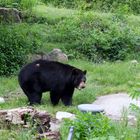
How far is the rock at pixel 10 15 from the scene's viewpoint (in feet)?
54.2

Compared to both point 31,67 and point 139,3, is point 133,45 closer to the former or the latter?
point 31,67

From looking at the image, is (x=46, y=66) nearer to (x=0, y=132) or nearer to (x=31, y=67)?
(x=31, y=67)

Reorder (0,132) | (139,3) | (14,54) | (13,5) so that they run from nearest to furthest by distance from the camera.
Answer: (0,132), (14,54), (13,5), (139,3)

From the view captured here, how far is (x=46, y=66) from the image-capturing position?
403 inches

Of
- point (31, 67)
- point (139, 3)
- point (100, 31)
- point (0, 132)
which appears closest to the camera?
point (0, 132)

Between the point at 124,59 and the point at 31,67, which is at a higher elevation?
the point at 31,67

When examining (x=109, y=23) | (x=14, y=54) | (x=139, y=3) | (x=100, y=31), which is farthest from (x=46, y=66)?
(x=139, y=3)

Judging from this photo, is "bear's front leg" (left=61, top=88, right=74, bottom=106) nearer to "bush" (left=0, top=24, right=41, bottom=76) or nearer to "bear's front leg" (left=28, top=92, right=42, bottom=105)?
"bear's front leg" (left=28, top=92, right=42, bottom=105)

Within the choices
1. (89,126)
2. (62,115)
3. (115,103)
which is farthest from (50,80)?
(89,126)

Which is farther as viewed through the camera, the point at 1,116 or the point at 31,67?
the point at 31,67

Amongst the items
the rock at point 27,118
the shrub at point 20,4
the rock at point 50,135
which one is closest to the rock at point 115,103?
the rock at point 27,118

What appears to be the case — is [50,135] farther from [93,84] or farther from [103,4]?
[103,4]

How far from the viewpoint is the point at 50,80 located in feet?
33.6

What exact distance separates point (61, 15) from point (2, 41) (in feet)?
19.1
